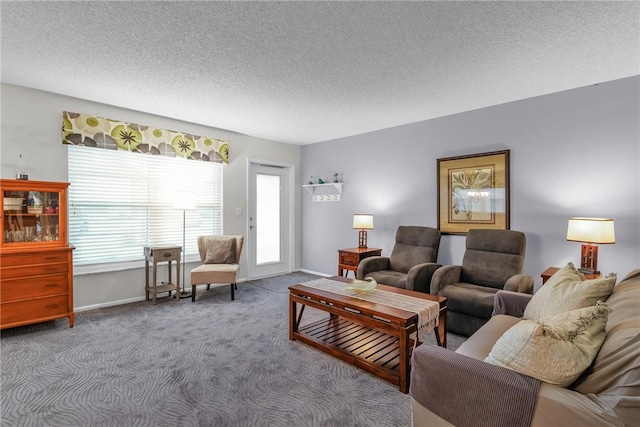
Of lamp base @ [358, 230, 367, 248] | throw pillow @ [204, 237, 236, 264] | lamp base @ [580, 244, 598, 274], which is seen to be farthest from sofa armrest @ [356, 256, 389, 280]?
lamp base @ [580, 244, 598, 274]

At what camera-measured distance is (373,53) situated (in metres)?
2.49

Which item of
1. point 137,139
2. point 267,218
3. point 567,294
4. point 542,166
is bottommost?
point 567,294

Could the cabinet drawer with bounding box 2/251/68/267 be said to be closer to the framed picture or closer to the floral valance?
the floral valance

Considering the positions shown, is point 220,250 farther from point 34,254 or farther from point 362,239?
point 362,239

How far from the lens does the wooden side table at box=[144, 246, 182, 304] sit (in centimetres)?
388

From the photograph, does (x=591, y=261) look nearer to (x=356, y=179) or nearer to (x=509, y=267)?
(x=509, y=267)

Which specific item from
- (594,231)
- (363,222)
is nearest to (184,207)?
(363,222)

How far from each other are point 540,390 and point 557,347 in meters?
0.16

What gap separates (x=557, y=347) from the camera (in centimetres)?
113

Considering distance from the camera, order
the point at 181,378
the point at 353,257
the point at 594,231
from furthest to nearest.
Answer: the point at 353,257, the point at 594,231, the point at 181,378

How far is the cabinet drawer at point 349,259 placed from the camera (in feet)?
14.2

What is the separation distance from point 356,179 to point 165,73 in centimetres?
313

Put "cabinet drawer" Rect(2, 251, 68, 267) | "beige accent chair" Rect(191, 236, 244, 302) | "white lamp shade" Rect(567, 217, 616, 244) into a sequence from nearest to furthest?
"white lamp shade" Rect(567, 217, 616, 244), "cabinet drawer" Rect(2, 251, 68, 267), "beige accent chair" Rect(191, 236, 244, 302)

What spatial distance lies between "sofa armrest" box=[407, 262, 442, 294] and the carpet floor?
1.68 ft
